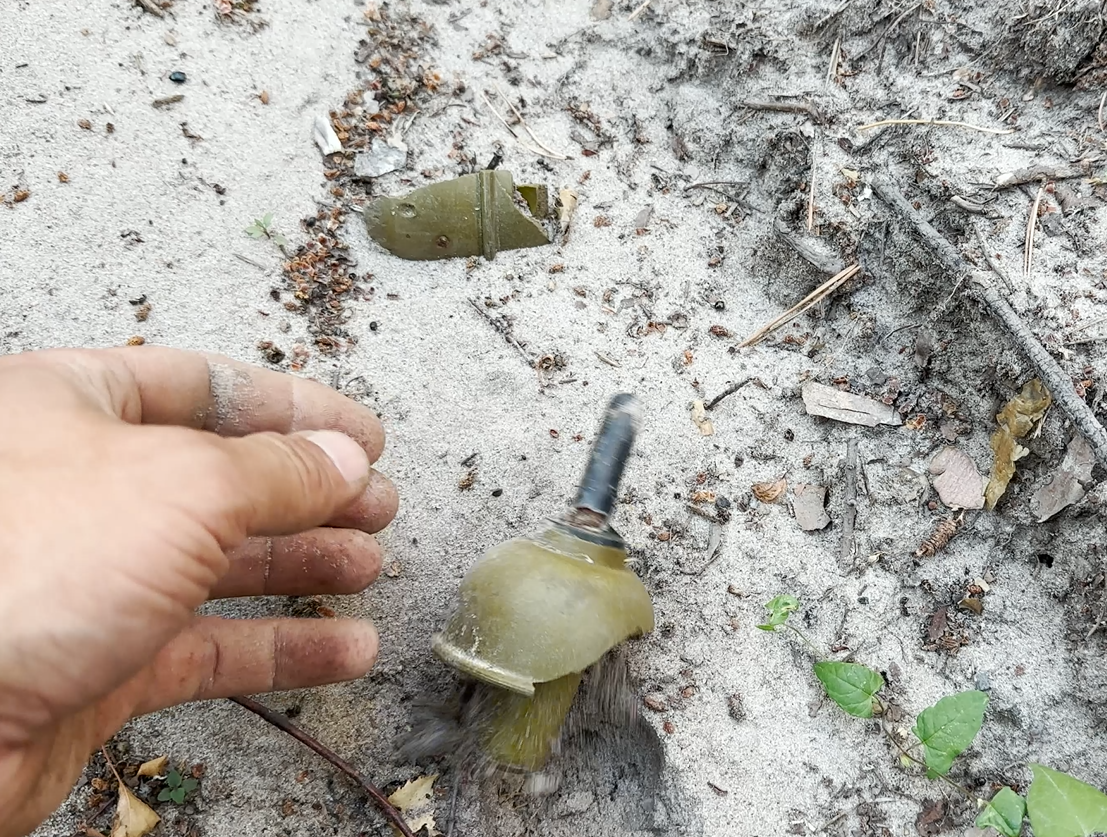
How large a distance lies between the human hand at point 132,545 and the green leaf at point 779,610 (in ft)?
3.14

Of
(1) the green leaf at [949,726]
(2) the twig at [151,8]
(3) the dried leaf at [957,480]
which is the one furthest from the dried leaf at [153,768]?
(2) the twig at [151,8]

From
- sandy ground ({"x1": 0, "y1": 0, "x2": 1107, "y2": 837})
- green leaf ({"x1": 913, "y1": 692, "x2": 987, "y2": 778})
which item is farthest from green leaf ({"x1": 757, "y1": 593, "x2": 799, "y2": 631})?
green leaf ({"x1": 913, "y1": 692, "x2": 987, "y2": 778})

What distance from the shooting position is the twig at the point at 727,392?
2.22m

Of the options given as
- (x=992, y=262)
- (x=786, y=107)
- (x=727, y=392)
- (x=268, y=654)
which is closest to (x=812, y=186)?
(x=786, y=107)

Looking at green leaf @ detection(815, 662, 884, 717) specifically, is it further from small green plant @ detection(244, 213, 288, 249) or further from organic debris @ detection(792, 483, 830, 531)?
small green plant @ detection(244, 213, 288, 249)

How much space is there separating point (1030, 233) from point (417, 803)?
86.1 inches

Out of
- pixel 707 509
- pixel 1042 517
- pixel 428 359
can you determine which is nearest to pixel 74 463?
pixel 428 359

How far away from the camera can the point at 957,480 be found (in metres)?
2.01

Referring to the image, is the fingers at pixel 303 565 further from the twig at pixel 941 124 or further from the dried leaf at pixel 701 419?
the twig at pixel 941 124

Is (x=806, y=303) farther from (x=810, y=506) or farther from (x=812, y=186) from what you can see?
(x=810, y=506)

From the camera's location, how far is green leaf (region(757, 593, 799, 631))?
6.07 feet

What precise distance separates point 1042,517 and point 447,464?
1.53 metres

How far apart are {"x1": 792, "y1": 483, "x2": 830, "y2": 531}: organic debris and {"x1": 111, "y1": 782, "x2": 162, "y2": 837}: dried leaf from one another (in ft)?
5.70

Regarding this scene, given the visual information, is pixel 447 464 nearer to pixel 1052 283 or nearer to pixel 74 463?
pixel 74 463
